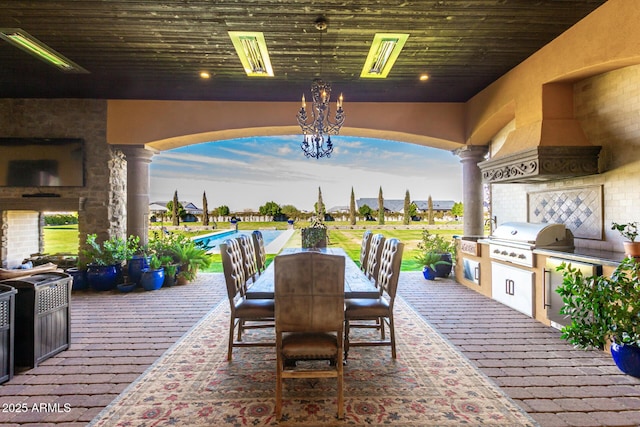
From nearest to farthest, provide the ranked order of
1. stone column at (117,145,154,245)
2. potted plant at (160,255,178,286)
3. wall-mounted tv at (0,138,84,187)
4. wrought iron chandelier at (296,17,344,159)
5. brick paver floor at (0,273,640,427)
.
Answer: brick paver floor at (0,273,640,427) → wrought iron chandelier at (296,17,344,159) → wall-mounted tv at (0,138,84,187) → potted plant at (160,255,178,286) → stone column at (117,145,154,245)

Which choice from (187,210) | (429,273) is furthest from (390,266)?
(187,210)

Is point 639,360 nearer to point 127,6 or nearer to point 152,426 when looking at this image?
point 152,426

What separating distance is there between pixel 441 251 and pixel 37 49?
6.87 metres

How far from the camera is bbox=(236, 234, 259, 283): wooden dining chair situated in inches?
145

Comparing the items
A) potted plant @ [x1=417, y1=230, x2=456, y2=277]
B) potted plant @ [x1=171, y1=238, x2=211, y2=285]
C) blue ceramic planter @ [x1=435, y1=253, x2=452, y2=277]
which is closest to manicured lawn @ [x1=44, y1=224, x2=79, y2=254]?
potted plant @ [x1=171, y1=238, x2=211, y2=285]

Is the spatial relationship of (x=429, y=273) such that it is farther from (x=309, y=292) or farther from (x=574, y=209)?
(x=309, y=292)

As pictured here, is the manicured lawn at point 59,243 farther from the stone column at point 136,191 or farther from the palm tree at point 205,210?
the palm tree at point 205,210

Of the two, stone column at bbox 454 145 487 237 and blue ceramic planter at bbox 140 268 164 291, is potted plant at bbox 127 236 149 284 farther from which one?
stone column at bbox 454 145 487 237

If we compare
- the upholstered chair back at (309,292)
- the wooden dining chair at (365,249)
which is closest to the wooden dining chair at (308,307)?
the upholstered chair back at (309,292)

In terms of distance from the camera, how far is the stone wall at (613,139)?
3.49 metres

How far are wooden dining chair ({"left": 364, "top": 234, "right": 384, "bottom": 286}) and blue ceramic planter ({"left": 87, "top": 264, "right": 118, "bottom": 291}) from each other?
14.3ft

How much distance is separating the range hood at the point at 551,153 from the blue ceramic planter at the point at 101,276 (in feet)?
20.7

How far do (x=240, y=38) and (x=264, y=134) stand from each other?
2.65 m

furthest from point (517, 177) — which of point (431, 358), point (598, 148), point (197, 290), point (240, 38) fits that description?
point (197, 290)
